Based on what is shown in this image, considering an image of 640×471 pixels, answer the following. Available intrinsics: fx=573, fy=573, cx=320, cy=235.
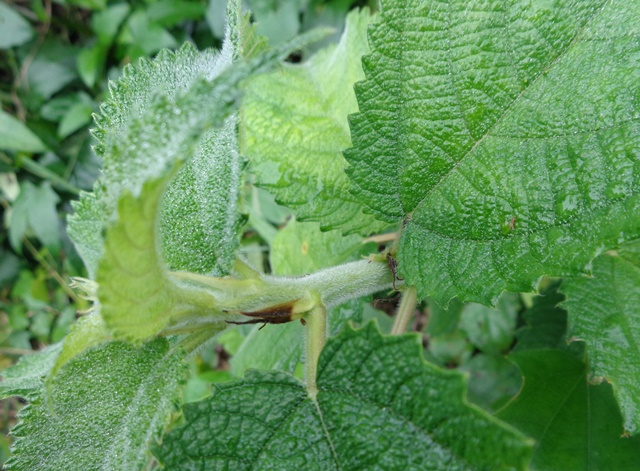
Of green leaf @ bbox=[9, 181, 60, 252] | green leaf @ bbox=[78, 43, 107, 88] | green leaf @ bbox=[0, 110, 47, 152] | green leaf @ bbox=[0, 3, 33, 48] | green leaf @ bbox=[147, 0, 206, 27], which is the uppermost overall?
green leaf @ bbox=[147, 0, 206, 27]

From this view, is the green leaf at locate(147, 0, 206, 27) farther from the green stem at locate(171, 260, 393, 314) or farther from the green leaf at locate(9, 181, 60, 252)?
the green stem at locate(171, 260, 393, 314)

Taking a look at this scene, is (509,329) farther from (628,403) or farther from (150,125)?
(150,125)

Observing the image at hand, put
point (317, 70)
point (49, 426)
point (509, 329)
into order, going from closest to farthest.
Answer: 1. point (49, 426)
2. point (317, 70)
3. point (509, 329)

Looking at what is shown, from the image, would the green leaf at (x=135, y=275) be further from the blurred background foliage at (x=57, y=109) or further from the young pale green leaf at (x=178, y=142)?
the blurred background foliage at (x=57, y=109)

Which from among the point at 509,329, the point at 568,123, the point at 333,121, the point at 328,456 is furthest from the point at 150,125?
the point at 509,329

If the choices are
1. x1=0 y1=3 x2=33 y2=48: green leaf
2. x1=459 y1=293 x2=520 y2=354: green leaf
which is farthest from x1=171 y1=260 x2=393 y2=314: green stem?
x1=0 y1=3 x2=33 y2=48: green leaf

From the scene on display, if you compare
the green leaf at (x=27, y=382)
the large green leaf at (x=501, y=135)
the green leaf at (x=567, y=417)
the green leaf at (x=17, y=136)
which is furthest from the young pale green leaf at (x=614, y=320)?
the green leaf at (x=17, y=136)

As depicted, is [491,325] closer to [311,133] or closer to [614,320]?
[614,320]
